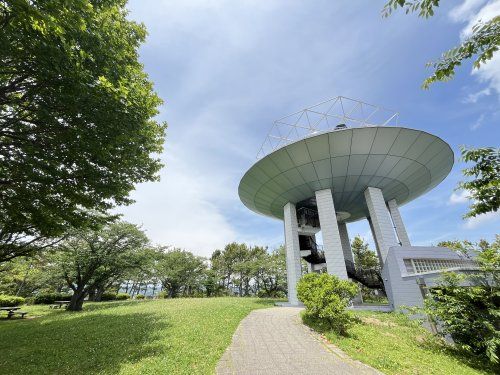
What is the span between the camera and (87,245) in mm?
19031

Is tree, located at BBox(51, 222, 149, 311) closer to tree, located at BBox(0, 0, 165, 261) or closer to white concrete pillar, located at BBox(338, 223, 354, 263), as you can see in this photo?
tree, located at BBox(0, 0, 165, 261)

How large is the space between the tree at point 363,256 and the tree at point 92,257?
84.9 feet

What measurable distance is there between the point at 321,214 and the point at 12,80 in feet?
58.1

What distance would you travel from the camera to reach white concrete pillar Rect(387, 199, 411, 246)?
1850cm

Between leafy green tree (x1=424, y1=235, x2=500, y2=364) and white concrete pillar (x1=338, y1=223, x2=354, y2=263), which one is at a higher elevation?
white concrete pillar (x1=338, y1=223, x2=354, y2=263)

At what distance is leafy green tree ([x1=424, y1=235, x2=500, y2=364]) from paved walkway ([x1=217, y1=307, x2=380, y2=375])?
156 inches

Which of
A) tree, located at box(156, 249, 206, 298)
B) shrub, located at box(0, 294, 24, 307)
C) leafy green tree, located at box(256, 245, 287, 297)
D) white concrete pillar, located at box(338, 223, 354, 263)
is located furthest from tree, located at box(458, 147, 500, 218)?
shrub, located at box(0, 294, 24, 307)

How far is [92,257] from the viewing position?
1770cm

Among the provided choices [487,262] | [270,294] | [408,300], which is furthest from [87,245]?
[270,294]

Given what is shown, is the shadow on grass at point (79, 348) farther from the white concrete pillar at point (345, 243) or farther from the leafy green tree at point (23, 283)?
the leafy green tree at point (23, 283)

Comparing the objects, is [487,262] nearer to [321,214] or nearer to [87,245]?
[321,214]

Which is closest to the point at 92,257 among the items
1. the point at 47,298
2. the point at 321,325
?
the point at 321,325

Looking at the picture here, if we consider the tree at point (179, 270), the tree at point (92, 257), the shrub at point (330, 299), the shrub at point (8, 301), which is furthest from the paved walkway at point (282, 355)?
the shrub at point (8, 301)

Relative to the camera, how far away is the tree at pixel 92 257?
1788 cm
